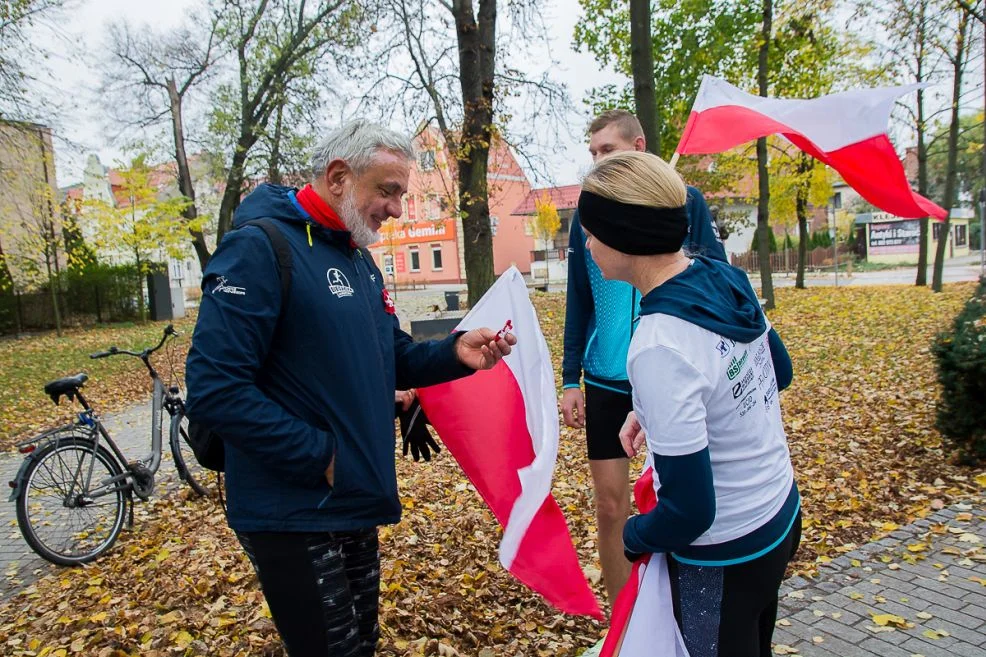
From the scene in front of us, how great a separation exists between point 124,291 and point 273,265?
95.1 feet

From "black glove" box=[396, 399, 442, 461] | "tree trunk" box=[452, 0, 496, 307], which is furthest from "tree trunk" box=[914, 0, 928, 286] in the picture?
"black glove" box=[396, 399, 442, 461]

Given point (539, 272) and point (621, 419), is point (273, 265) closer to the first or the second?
point (621, 419)

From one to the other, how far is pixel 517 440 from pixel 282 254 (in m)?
1.40

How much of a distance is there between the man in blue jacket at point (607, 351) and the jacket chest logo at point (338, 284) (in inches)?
51.3

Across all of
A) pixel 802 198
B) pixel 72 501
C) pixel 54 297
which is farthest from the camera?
pixel 802 198

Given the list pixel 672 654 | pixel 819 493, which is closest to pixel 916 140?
pixel 819 493

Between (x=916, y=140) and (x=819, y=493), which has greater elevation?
(x=916, y=140)

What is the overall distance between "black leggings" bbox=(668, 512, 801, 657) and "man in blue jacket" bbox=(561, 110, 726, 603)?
1206 mm

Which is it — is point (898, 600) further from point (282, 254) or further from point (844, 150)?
point (282, 254)

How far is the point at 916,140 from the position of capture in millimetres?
22859

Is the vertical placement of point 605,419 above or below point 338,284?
below

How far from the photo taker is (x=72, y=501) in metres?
5.04

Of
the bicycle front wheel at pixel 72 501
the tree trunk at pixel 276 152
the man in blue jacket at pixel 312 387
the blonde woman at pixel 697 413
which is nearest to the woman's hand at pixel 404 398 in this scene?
the man in blue jacket at pixel 312 387

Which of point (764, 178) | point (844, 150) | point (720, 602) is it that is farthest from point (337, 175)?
point (764, 178)
